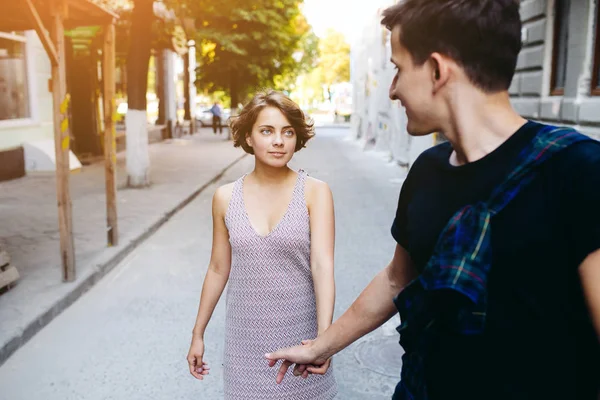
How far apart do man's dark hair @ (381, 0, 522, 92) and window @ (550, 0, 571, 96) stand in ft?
31.3

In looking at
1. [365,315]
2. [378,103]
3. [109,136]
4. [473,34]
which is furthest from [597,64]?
[378,103]

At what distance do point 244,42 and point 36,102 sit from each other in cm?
1597

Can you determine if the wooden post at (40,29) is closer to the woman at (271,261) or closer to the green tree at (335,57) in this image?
the woman at (271,261)

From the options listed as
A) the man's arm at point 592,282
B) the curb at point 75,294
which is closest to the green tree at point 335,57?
the curb at point 75,294

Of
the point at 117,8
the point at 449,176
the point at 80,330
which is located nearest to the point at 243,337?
the point at 449,176

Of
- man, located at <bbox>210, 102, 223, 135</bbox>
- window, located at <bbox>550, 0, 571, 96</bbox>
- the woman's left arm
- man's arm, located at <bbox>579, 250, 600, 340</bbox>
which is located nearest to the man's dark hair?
man's arm, located at <bbox>579, 250, 600, 340</bbox>

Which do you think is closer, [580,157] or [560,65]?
[580,157]

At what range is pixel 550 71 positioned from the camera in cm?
1070

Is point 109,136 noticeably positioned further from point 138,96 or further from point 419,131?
point 419,131

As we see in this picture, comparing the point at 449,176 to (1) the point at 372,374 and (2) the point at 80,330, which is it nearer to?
(1) the point at 372,374

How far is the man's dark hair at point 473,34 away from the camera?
138 centimetres

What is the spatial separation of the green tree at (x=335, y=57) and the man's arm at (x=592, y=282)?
76.1 m

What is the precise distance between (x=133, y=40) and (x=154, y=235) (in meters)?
6.13

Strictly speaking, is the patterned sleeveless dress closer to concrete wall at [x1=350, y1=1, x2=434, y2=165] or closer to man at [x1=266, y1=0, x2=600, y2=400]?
man at [x1=266, y1=0, x2=600, y2=400]
